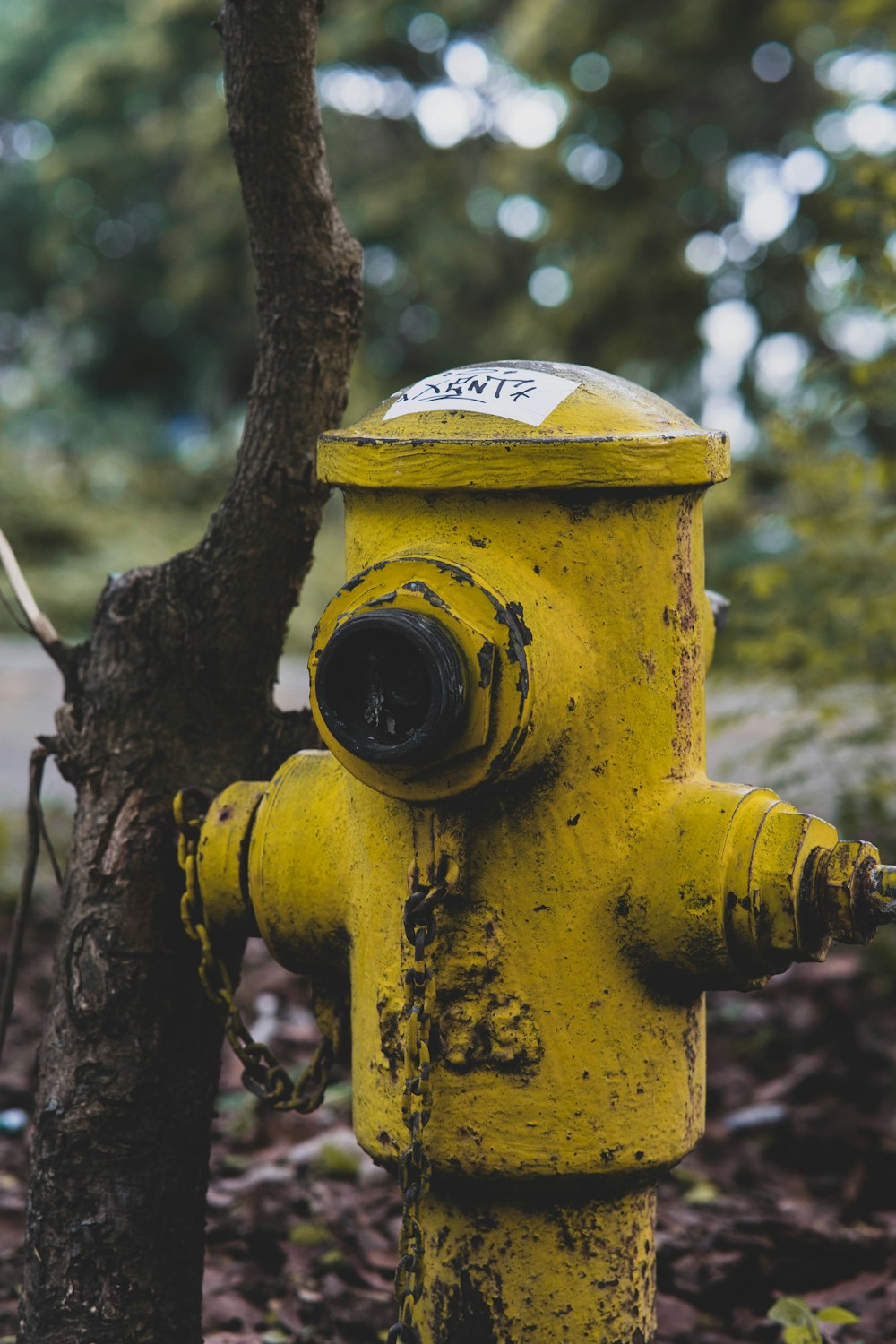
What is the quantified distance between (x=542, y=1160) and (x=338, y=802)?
1.51ft

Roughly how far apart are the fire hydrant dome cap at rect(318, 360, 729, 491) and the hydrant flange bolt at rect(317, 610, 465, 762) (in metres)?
0.20

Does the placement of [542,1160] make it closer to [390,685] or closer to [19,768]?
[390,685]

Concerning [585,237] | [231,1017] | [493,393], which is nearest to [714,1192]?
[231,1017]

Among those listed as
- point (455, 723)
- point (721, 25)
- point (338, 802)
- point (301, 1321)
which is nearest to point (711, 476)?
point (455, 723)

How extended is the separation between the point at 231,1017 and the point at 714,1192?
4.24 feet

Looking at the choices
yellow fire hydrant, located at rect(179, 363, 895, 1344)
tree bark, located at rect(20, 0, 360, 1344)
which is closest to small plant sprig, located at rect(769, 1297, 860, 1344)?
yellow fire hydrant, located at rect(179, 363, 895, 1344)

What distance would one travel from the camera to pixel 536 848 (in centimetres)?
153

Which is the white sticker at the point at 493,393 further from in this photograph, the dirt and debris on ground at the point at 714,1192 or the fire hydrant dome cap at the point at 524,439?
the dirt and debris on ground at the point at 714,1192

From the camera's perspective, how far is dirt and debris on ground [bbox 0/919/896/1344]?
7.19 ft

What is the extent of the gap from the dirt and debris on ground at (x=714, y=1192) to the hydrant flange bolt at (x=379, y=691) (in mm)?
1110

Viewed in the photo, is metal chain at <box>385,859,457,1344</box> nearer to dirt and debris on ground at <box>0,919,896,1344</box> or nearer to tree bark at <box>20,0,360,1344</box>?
tree bark at <box>20,0,360,1344</box>

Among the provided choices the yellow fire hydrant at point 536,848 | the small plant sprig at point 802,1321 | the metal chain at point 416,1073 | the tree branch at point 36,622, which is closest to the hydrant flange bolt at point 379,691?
the yellow fire hydrant at point 536,848

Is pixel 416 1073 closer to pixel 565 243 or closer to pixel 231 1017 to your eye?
pixel 231 1017

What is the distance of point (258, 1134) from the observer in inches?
115
